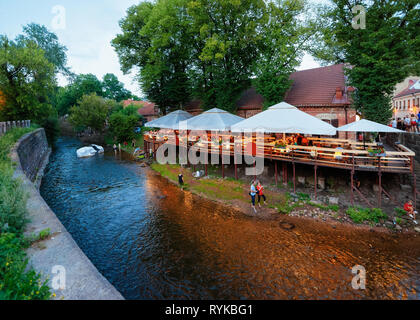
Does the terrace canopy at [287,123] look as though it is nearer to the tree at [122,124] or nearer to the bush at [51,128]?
the tree at [122,124]

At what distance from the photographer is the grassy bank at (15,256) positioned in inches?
163

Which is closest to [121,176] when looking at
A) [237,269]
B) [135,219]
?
[135,219]

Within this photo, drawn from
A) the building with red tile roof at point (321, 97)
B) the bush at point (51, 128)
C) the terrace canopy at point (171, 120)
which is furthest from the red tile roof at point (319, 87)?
the bush at point (51, 128)

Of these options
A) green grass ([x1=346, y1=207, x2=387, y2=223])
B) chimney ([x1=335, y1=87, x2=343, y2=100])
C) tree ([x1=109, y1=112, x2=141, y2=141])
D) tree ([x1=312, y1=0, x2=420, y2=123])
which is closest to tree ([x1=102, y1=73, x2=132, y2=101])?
tree ([x1=109, y1=112, x2=141, y2=141])

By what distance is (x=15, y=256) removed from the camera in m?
5.00

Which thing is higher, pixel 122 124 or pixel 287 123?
pixel 122 124

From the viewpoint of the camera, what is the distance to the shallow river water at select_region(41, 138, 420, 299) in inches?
299

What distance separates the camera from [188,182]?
18672mm

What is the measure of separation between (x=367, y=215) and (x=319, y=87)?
1459 cm

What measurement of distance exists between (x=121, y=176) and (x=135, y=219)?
10.1 m

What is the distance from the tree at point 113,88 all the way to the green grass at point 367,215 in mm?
76764

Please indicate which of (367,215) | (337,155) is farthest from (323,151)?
(367,215)

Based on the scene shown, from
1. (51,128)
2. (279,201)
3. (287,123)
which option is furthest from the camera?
(51,128)

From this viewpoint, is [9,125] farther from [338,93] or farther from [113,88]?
[113,88]
